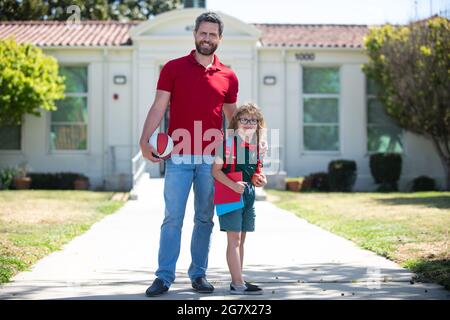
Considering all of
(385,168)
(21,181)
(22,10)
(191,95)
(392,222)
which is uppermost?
(22,10)

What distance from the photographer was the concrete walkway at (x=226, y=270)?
588 centimetres

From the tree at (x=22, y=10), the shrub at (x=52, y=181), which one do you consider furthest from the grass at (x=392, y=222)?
the tree at (x=22, y=10)

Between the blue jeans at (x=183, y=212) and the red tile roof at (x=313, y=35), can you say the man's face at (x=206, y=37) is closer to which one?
the blue jeans at (x=183, y=212)

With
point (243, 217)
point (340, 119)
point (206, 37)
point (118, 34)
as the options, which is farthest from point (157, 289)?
point (118, 34)

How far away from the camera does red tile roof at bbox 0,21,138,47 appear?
795 inches

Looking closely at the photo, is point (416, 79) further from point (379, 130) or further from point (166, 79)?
point (166, 79)

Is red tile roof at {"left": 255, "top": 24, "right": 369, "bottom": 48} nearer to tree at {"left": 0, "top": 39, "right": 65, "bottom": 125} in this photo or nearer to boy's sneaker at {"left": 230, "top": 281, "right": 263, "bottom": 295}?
tree at {"left": 0, "top": 39, "right": 65, "bottom": 125}

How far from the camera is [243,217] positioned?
5973 mm

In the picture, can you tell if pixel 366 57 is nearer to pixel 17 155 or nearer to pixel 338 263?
pixel 17 155

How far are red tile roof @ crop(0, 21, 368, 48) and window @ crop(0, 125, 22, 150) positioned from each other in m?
2.35

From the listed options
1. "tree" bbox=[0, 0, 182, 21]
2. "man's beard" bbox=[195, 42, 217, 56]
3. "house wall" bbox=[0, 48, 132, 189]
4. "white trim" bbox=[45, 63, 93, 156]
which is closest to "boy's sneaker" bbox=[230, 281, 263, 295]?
"man's beard" bbox=[195, 42, 217, 56]

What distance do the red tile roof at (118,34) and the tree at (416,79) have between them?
1.62 m

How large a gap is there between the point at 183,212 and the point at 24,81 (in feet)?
43.3

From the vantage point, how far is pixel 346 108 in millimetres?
20484
